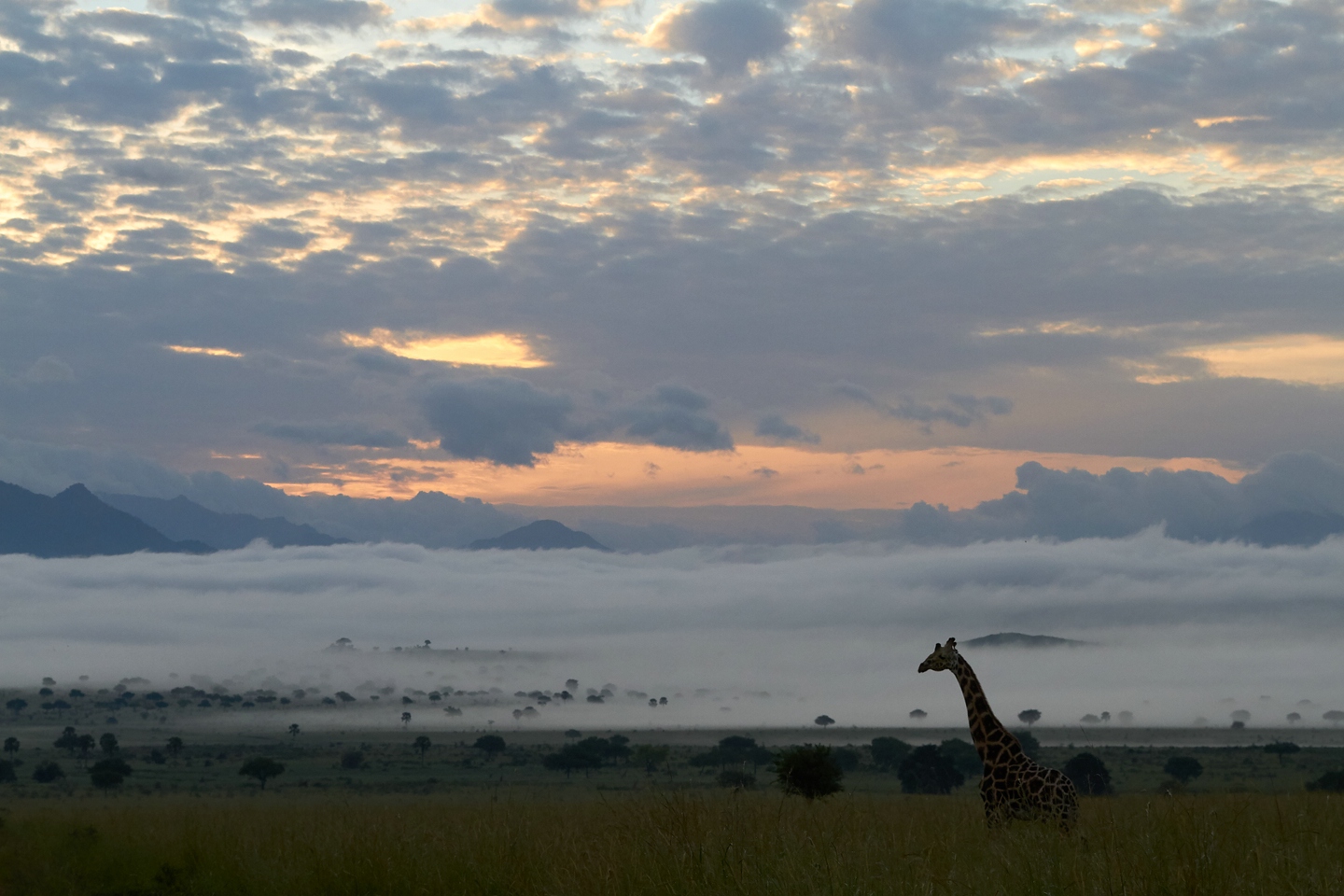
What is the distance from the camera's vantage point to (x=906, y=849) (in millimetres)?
14352

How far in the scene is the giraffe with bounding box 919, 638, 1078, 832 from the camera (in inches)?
688

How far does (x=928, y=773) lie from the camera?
11788 centimetres

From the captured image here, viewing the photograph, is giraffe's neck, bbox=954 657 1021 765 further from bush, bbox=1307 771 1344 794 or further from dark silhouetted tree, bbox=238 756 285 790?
dark silhouetted tree, bbox=238 756 285 790

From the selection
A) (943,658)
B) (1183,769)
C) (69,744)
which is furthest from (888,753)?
(943,658)

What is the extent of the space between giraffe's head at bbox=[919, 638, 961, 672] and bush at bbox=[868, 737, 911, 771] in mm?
136875

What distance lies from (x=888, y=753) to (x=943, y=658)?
14179cm

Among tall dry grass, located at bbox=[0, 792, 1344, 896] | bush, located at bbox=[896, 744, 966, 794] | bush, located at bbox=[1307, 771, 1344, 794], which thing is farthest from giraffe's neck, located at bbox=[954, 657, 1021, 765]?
bush, located at bbox=[896, 744, 966, 794]

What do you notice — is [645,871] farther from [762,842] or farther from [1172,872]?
[1172,872]

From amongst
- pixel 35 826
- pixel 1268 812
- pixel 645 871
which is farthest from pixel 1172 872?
pixel 35 826

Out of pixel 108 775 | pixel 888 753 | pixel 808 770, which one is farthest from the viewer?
pixel 888 753

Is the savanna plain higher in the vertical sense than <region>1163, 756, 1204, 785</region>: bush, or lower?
higher

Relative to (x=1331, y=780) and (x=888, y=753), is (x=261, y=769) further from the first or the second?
(x=1331, y=780)

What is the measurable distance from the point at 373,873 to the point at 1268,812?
46.8 feet

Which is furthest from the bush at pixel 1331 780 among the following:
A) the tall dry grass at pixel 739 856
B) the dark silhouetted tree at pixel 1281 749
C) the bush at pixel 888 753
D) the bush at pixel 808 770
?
the dark silhouetted tree at pixel 1281 749
